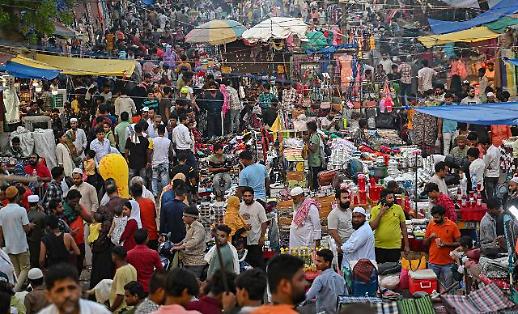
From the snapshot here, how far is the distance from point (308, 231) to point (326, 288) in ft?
8.33

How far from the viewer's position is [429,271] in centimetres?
1139

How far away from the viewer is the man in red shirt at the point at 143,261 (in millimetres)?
10312

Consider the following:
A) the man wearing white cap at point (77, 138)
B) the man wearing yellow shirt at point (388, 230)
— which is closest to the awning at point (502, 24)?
the man wearing white cap at point (77, 138)

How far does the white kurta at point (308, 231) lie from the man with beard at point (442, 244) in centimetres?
128

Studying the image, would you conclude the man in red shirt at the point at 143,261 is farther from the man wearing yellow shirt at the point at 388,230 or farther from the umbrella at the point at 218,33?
the umbrella at the point at 218,33

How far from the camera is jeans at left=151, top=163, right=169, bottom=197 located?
54.1ft

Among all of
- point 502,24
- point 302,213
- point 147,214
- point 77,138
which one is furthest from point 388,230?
point 502,24

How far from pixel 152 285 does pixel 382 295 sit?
336cm

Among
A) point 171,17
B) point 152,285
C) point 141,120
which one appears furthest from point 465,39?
point 171,17

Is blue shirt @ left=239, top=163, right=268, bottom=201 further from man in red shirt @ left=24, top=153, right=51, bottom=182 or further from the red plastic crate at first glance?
man in red shirt @ left=24, top=153, right=51, bottom=182

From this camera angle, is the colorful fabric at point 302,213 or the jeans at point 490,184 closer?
the colorful fabric at point 302,213

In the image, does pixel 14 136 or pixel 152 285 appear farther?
pixel 14 136

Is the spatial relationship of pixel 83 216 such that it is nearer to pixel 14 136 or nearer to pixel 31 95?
pixel 14 136

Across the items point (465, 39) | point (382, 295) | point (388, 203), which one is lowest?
point (382, 295)
